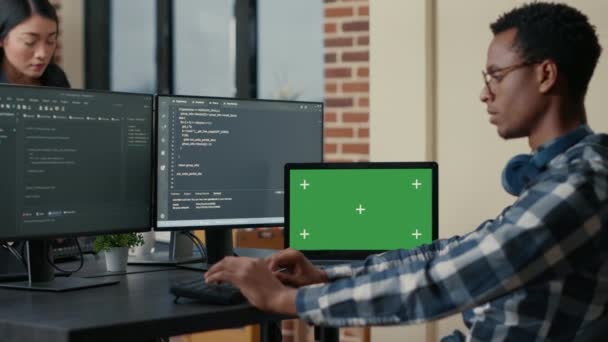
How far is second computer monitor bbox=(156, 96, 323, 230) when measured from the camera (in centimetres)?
238

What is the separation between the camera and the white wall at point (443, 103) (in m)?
3.07

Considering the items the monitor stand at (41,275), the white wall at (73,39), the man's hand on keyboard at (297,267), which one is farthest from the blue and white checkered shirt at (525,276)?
the white wall at (73,39)

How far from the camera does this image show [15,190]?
205 centimetres

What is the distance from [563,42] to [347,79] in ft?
7.17

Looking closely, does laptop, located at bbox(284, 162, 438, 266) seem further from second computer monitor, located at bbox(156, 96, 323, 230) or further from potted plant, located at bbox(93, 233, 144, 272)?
potted plant, located at bbox(93, 233, 144, 272)

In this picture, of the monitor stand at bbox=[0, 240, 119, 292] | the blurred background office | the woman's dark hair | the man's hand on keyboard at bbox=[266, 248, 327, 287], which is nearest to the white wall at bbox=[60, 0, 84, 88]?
the blurred background office

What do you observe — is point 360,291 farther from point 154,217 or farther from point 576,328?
point 154,217

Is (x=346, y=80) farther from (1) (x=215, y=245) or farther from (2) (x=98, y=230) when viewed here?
(2) (x=98, y=230)

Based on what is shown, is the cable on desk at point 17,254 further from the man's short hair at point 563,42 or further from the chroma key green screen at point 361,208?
the man's short hair at point 563,42

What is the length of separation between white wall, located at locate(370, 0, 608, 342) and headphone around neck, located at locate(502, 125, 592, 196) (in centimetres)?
130

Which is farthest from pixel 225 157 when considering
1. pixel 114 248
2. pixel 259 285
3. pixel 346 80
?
pixel 346 80

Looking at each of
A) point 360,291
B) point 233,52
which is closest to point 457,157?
point 360,291

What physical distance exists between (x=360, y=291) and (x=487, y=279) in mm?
219

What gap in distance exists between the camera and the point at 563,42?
66.7 inches
